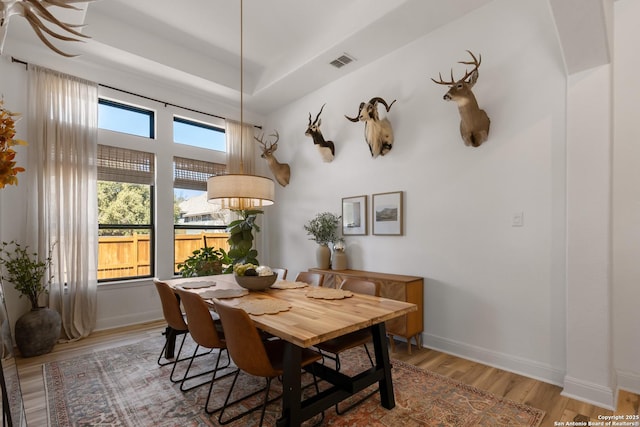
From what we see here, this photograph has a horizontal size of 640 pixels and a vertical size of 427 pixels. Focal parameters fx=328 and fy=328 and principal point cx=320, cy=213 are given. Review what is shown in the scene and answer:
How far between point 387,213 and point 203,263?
2.72m

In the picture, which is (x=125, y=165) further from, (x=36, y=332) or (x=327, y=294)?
(x=327, y=294)

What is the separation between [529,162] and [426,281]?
1.55 metres

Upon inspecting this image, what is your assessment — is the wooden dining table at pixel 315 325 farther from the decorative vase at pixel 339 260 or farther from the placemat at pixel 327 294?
the decorative vase at pixel 339 260

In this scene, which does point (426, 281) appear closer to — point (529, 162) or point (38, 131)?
point (529, 162)

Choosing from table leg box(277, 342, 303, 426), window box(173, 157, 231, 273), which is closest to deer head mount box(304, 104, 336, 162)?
window box(173, 157, 231, 273)

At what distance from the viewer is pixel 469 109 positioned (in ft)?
10.1

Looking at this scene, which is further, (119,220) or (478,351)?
(119,220)

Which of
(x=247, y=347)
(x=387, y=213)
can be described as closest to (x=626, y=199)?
(x=387, y=213)

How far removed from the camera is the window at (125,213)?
171 inches

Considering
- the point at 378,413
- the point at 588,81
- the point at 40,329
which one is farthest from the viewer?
the point at 40,329

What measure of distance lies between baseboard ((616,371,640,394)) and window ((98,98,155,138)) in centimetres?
582

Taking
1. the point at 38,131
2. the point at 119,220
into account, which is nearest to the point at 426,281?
the point at 119,220

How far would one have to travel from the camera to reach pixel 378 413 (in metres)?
2.28

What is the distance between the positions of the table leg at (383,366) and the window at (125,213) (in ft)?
12.2
